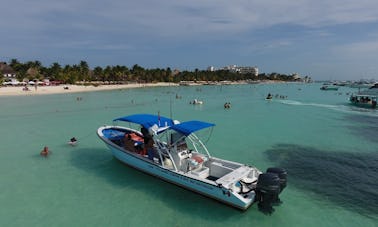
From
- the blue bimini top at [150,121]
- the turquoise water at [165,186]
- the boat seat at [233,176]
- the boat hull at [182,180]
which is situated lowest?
the turquoise water at [165,186]

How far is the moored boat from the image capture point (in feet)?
31.3

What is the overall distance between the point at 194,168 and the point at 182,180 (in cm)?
95

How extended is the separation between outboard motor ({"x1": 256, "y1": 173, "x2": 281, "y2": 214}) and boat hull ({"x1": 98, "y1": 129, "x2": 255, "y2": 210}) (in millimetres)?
475

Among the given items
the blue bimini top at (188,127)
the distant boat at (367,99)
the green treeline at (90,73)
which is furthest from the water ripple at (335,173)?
the green treeline at (90,73)

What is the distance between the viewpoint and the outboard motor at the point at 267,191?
9.23m

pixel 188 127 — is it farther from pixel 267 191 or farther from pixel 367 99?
pixel 367 99

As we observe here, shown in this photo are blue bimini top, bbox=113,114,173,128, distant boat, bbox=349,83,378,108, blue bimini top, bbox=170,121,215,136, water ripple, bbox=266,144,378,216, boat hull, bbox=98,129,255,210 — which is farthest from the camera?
distant boat, bbox=349,83,378,108

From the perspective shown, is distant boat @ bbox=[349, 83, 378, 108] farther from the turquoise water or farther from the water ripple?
the water ripple

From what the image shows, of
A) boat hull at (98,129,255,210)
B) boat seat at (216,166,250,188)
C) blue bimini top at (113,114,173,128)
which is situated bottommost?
boat hull at (98,129,255,210)

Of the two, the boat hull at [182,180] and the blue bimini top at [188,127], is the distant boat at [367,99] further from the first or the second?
the boat hull at [182,180]

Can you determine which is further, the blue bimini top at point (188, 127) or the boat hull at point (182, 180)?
the blue bimini top at point (188, 127)

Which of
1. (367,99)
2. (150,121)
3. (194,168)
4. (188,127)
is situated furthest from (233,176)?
(367,99)

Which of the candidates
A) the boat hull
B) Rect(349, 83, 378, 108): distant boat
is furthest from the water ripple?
Rect(349, 83, 378, 108): distant boat

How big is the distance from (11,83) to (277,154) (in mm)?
87640
